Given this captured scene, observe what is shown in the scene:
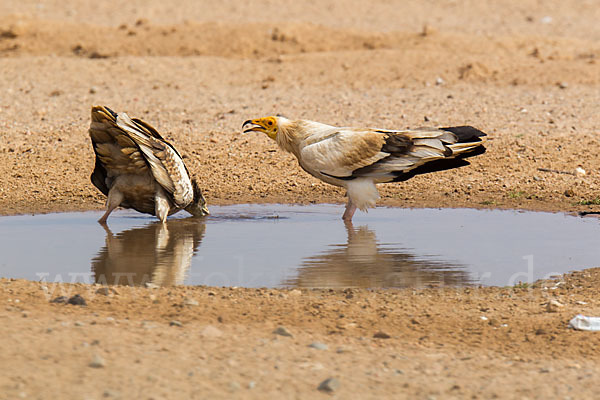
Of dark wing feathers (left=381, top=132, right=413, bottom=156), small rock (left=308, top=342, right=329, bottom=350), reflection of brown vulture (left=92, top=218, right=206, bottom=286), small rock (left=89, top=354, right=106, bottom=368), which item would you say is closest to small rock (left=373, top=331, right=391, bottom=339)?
small rock (left=308, top=342, right=329, bottom=350)

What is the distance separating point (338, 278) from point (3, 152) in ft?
→ 21.8

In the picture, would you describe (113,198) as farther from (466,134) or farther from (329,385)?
(329,385)

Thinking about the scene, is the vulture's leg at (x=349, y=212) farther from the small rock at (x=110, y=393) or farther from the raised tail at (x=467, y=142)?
the small rock at (x=110, y=393)

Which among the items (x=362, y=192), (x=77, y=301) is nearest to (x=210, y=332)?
(x=77, y=301)

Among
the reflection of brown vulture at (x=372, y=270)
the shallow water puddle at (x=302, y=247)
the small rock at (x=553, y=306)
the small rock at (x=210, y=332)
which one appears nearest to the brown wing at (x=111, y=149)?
the shallow water puddle at (x=302, y=247)

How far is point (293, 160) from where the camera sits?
12.1 m

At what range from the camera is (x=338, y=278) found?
7016 mm

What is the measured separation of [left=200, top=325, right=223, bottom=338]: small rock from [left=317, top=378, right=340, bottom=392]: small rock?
0.91m

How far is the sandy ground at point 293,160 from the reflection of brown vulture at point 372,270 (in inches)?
13.7

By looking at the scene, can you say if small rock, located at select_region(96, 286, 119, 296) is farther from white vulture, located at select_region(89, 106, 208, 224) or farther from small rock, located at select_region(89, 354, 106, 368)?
white vulture, located at select_region(89, 106, 208, 224)

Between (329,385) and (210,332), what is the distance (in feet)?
3.32

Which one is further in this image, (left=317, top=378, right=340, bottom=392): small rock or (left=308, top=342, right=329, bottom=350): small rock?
(left=308, top=342, right=329, bottom=350): small rock

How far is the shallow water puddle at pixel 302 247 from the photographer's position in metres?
7.05

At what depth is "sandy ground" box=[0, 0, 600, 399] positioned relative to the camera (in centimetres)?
469
